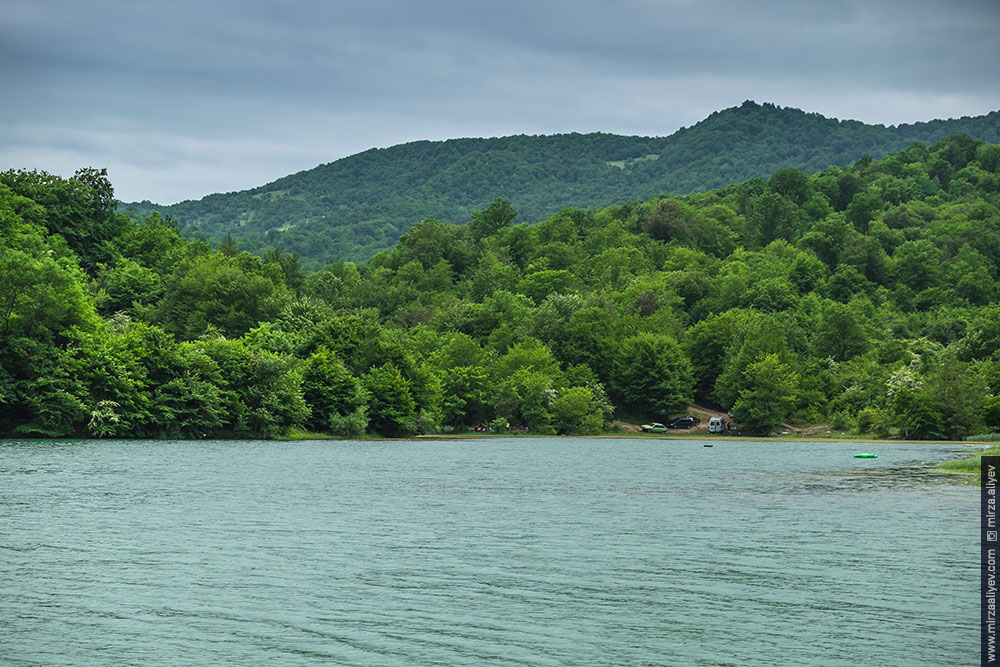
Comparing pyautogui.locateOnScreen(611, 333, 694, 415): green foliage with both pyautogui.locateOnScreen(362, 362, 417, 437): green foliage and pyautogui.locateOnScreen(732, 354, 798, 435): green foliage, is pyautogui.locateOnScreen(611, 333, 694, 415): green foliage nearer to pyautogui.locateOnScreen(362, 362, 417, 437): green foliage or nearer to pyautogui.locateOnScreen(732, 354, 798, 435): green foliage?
pyautogui.locateOnScreen(732, 354, 798, 435): green foliage

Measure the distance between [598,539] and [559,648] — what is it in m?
18.3

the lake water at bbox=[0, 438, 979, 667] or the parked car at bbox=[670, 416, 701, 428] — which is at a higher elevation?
the parked car at bbox=[670, 416, 701, 428]

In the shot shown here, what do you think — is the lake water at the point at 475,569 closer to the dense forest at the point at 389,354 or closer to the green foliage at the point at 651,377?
the dense forest at the point at 389,354

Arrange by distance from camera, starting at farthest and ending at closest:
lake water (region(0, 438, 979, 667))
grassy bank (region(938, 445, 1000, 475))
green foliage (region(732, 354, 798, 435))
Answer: green foliage (region(732, 354, 798, 435)) < grassy bank (region(938, 445, 1000, 475)) < lake water (region(0, 438, 979, 667))

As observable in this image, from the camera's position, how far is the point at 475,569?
36.9 metres

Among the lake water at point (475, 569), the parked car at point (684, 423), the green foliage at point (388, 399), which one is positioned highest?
the green foliage at point (388, 399)

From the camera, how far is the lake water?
26547 millimetres

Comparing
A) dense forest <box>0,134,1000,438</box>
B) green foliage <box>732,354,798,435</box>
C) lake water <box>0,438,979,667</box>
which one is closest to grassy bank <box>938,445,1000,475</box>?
lake water <box>0,438,979,667</box>

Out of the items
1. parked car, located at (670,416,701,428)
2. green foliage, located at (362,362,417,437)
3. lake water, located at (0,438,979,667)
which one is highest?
green foliage, located at (362,362,417,437)

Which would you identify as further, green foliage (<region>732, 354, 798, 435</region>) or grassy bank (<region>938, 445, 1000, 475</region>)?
green foliage (<region>732, 354, 798, 435</region>)

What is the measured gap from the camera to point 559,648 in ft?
86.4

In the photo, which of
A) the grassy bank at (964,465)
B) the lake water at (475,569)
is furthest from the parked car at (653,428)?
the lake water at (475,569)

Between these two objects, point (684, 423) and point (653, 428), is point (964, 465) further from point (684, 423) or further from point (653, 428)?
point (684, 423)

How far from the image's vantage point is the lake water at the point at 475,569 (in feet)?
87.1
